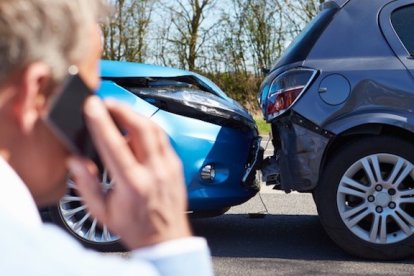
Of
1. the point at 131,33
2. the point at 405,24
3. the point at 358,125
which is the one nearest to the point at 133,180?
the point at 358,125

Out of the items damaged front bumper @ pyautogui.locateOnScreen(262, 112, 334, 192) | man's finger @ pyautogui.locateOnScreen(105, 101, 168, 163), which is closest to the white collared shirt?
man's finger @ pyautogui.locateOnScreen(105, 101, 168, 163)

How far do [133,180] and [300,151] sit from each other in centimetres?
407

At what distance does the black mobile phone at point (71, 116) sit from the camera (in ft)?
2.87

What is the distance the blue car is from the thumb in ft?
13.0

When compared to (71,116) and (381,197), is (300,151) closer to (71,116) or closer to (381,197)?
(381,197)

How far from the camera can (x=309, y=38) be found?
4969mm

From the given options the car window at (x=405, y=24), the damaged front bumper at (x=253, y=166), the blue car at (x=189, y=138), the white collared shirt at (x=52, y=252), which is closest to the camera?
the white collared shirt at (x=52, y=252)

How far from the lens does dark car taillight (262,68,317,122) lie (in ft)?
15.7

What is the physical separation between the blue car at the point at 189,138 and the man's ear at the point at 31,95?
3.98 metres

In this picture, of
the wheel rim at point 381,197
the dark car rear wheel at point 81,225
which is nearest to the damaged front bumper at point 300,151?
the wheel rim at point 381,197

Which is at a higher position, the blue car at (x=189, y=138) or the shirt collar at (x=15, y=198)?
the shirt collar at (x=15, y=198)

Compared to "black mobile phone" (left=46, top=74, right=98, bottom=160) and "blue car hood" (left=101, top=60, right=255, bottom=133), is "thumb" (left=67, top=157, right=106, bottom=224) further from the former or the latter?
"blue car hood" (left=101, top=60, right=255, bottom=133)

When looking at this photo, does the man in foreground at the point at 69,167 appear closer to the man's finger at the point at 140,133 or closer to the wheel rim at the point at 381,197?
the man's finger at the point at 140,133

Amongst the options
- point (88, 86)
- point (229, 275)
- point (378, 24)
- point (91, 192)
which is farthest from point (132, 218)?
point (378, 24)
